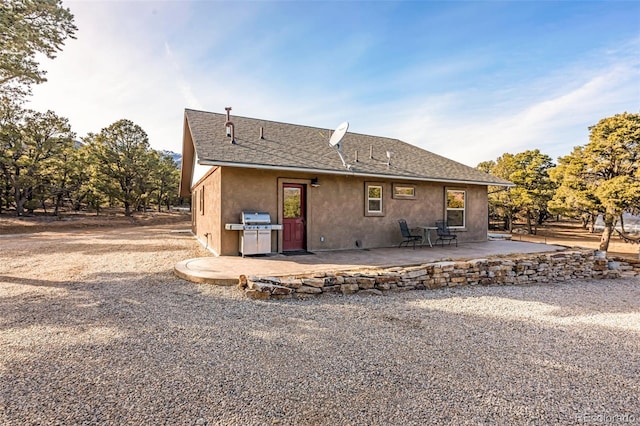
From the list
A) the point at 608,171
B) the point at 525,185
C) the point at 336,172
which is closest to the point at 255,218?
the point at 336,172

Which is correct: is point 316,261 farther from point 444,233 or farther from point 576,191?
point 576,191

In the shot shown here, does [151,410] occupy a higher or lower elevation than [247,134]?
lower

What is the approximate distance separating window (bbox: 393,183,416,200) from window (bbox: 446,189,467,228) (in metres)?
1.73

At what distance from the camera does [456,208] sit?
38.0ft

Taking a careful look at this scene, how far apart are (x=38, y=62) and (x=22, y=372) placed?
9856 millimetres

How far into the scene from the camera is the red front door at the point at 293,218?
8898 mm

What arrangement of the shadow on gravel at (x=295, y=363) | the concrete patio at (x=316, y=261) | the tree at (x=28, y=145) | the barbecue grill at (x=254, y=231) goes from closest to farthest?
Answer: the shadow on gravel at (x=295, y=363), the concrete patio at (x=316, y=261), the barbecue grill at (x=254, y=231), the tree at (x=28, y=145)

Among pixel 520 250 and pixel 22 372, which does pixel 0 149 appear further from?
pixel 520 250

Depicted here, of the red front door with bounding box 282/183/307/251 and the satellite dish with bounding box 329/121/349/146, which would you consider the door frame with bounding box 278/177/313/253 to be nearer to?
the red front door with bounding box 282/183/307/251

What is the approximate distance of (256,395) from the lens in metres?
2.58

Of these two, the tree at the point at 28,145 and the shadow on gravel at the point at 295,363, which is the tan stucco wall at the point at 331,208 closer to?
the shadow on gravel at the point at 295,363

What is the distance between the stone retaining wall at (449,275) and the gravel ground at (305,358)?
0.27 meters

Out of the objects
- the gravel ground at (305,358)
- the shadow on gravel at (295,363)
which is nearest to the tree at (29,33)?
the gravel ground at (305,358)

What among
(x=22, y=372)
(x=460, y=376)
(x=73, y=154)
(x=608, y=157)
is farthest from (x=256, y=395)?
(x=73, y=154)
